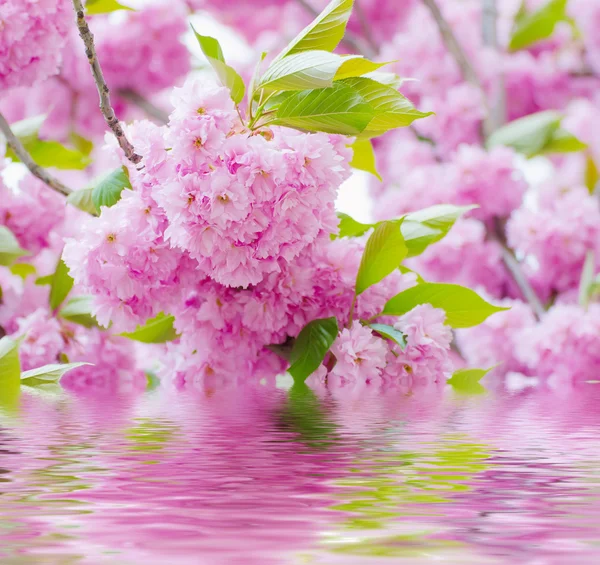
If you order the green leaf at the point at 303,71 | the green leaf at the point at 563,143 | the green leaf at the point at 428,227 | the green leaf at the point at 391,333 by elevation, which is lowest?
the green leaf at the point at 391,333

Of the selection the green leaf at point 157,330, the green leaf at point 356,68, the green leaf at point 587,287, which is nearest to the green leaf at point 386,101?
the green leaf at point 356,68

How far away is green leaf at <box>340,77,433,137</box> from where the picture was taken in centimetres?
61

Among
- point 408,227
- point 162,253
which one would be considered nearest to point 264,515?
point 162,253

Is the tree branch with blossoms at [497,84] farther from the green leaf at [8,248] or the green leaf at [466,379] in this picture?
the green leaf at [8,248]

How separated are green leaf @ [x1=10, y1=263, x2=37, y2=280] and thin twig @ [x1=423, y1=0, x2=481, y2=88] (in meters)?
0.84

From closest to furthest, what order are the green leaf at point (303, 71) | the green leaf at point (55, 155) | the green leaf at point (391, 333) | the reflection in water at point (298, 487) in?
1. the reflection in water at point (298, 487)
2. the green leaf at point (303, 71)
3. the green leaf at point (391, 333)
4. the green leaf at point (55, 155)

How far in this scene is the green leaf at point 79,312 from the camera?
0.87 m

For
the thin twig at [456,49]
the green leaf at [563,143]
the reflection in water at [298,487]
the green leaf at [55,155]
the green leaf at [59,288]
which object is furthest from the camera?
the thin twig at [456,49]

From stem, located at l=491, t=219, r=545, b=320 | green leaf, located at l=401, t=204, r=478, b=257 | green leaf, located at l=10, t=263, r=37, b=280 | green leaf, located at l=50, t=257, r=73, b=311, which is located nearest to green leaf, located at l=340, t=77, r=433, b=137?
green leaf, located at l=401, t=204, r=478, b=257

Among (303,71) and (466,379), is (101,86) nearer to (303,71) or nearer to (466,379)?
(303,71)

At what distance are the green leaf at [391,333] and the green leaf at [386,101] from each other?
6.1 inches

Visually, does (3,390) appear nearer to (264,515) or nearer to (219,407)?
(219,407)

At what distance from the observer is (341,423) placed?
1.44 ft

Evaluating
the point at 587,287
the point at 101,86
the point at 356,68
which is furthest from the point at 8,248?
the point at 587,287
